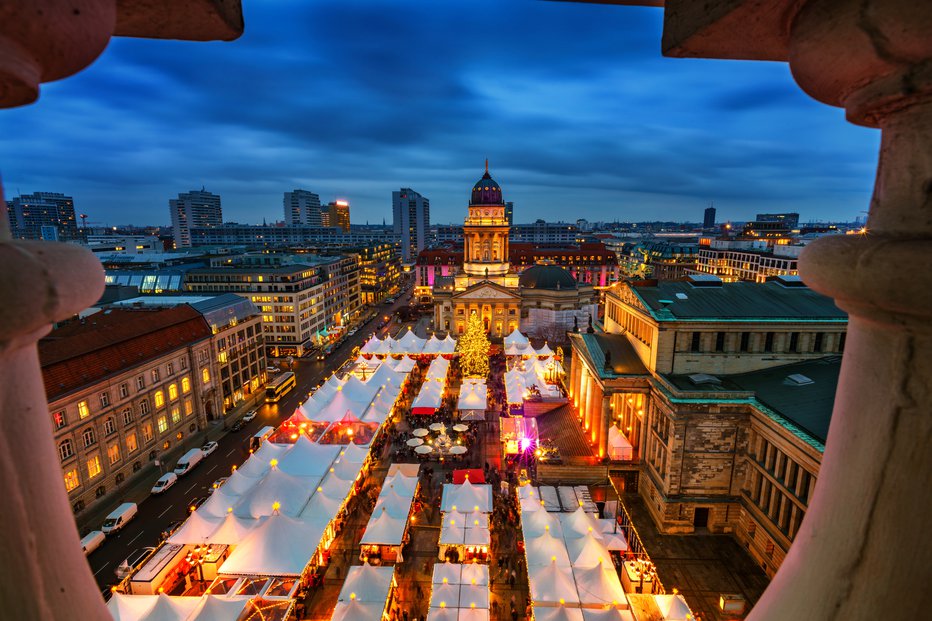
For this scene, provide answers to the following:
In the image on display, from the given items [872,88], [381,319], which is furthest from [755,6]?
[381,319]

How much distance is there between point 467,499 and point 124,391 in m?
30.4

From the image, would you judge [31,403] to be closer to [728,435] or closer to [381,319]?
[728,435]

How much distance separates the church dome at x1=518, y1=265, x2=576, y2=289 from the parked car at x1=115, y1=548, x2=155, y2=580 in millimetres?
72510

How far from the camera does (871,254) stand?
2.46m

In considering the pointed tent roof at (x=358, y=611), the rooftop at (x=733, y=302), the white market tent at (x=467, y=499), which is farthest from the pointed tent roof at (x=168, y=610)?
the rooftop at (x=733, y=302)

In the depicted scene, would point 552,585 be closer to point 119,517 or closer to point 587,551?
point 587,551

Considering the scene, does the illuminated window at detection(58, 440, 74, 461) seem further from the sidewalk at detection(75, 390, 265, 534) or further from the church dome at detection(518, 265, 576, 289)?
the church dome at detection(518, 265, 576, 289)

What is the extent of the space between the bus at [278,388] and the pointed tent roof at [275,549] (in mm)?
34330

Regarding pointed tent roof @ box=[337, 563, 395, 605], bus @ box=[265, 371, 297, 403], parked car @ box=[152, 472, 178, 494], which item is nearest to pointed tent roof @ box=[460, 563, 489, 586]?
pointed tent roof @ box=[337, 563, 395, 605]

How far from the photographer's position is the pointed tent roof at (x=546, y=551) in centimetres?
2438

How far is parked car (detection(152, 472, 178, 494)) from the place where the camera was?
37156 mm

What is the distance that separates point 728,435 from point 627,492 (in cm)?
968

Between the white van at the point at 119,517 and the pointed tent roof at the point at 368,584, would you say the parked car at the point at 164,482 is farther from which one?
the pointed tent roof at the point at 368,584

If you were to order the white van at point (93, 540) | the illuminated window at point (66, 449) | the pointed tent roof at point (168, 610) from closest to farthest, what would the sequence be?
1. the pointed tent roof at point (168, 610)
2. the white van at point (93, 540)
3. the illuminated window at point (66, 449)
